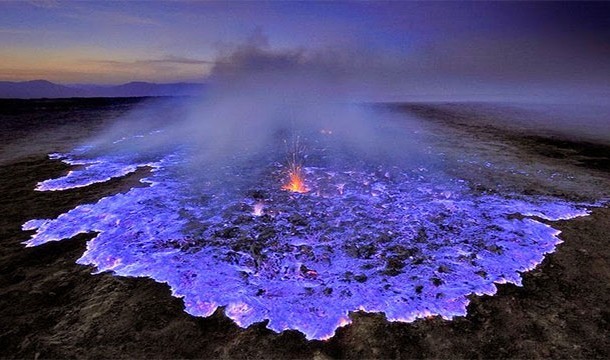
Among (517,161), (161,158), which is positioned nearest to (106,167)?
(161,158)

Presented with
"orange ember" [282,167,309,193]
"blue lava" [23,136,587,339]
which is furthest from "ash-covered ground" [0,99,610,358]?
"orange ember" [282,167,309,193]

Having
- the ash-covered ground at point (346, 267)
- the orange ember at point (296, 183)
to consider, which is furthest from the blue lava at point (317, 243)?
the orange ember at point (296, 183)

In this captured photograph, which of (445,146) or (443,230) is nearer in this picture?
(443,230)

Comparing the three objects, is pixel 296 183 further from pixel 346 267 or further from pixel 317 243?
pixel 346 267

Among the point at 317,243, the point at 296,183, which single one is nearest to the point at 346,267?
the point at 317,243

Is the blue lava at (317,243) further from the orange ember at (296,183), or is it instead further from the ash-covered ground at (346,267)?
the orange ember at (296,183)

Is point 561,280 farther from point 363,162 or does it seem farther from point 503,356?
point 363,162
